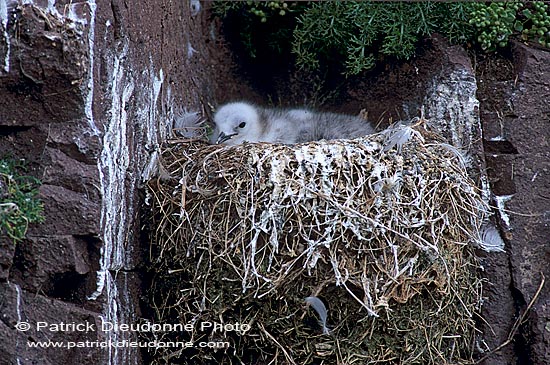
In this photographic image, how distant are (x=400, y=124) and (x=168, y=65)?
39.6 inches

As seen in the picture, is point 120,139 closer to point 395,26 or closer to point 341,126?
point 341,126

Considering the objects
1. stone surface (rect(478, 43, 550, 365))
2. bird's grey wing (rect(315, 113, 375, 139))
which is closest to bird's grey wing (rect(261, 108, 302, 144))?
→ bird's grey wing (rect(315, 113, 375, 139))

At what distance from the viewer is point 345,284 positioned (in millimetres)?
3244

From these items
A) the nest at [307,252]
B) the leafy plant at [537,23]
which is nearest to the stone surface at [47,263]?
the nest at [307,252]

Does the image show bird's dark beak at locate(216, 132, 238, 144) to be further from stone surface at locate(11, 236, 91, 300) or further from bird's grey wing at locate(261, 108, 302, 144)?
stone surface at locate(11, 236, 91, 300)

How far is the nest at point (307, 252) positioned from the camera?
3.26 meters

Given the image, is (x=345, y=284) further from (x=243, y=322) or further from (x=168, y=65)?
(x=168, y=65)

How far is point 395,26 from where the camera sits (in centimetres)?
Answer: 400

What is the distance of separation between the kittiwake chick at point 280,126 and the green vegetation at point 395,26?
0.25m

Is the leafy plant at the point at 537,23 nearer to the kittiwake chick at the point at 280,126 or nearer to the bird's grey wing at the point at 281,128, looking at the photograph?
the kittiwake chick at the point at 280,126

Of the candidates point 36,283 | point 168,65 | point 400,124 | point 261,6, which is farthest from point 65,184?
point 261,6

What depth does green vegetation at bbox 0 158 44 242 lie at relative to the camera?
108 inches

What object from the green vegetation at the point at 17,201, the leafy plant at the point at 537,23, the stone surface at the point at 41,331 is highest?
the leafy plant at the point at 537,23

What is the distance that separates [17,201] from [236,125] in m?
1.44
